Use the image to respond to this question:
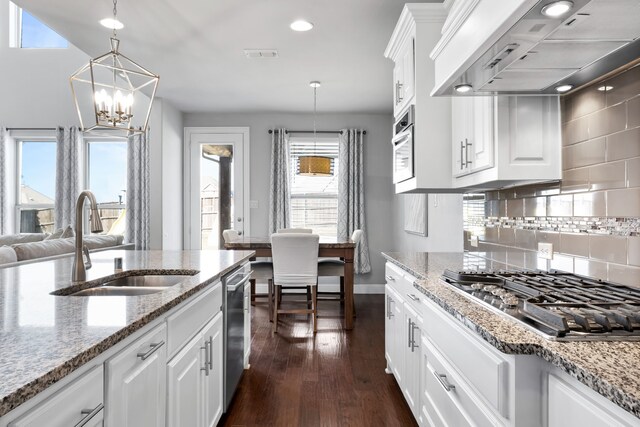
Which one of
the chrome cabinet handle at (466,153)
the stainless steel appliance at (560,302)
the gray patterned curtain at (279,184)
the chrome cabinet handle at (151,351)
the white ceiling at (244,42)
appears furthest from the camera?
the gray patterned curtain at (279,184)

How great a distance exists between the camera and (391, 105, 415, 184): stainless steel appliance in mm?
2598

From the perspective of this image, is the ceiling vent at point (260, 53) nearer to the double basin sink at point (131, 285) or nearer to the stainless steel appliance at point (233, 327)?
the stainless steel appliance at point (233, 327)

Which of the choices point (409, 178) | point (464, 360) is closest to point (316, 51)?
point (409, 178)

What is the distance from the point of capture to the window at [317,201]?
600cm

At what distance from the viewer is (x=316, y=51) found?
3631 millimetres

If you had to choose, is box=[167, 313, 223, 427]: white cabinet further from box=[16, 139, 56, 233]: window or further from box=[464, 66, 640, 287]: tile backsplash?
box=[16, 139, 56, 233]: window

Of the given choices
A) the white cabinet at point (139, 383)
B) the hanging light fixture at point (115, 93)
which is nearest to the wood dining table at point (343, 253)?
the hanging light fixture at point (115, 93)

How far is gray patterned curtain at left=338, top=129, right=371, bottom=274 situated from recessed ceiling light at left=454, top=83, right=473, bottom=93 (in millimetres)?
4063

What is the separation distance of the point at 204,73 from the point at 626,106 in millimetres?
3713

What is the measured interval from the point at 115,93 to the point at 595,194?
8.38 feet

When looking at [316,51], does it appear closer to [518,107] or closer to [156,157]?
[518,107]

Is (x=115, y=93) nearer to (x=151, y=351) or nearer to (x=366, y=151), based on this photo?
(x=151, y=351)

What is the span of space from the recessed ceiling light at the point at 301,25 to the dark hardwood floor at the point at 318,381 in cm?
255

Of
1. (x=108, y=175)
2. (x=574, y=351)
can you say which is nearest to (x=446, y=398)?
(x=574, y=351)
